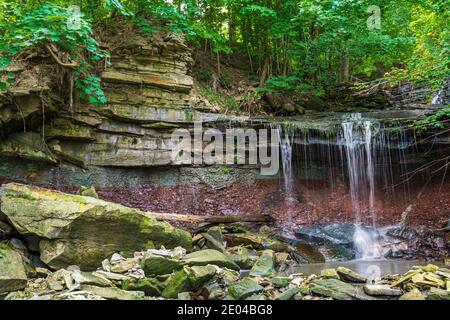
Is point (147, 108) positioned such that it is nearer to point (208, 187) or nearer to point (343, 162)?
point (208, 187)

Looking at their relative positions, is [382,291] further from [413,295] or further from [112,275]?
[112,275]

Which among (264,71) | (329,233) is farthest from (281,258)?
(264,71)

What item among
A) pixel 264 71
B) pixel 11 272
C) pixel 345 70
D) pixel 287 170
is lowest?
pixel 11 272

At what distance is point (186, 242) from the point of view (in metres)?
6.44

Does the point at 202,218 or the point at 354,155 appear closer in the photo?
the point at 202,218

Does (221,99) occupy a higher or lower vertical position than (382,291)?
higher

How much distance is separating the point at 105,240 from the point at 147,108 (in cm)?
491

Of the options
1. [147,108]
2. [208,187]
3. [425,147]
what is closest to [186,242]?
[208,187]

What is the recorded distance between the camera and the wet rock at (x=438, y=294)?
4211mm

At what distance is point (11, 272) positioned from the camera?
4.44m

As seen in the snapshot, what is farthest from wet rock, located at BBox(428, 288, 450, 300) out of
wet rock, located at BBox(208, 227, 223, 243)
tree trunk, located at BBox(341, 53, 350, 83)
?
tree trunk, located at BBox(341, 53, 350, 83)

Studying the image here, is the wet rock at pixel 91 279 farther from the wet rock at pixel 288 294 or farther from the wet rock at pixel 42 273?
the wet rock at pixel 288 294

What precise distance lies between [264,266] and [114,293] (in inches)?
103

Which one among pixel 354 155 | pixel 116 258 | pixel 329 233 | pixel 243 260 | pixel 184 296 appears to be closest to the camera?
pixel 184 296
